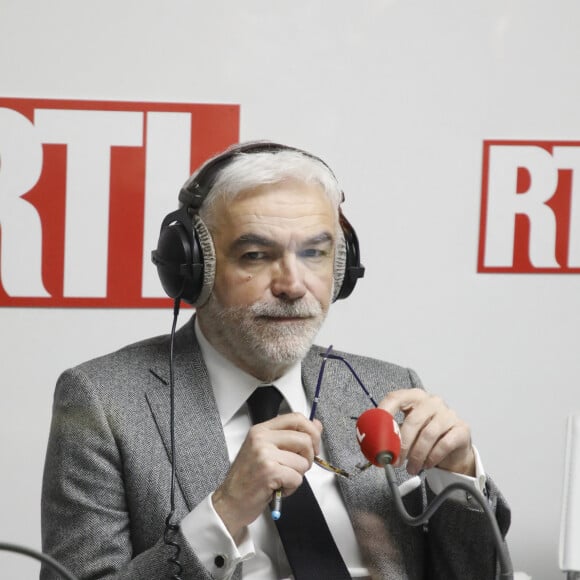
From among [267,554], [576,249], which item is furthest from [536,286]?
[267,554]

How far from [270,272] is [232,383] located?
191 mm

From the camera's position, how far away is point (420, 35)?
2.25 m

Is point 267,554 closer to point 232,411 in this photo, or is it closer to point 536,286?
→ point 232,411

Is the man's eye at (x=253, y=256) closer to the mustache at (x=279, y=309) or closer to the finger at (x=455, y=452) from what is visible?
the mustache at (x=279, y=309)

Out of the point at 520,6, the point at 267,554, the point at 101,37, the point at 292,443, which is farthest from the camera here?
the point at 520,6

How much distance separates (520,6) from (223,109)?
713 mm

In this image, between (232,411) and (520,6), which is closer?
(232,411)

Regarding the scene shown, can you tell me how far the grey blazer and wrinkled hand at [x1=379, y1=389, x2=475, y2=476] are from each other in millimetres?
131

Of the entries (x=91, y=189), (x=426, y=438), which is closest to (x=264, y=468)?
(x=426, y=438)

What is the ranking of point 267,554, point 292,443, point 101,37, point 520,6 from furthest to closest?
1. point 520,6
2. point 101,37
3. point 267,554
4. point 292,443

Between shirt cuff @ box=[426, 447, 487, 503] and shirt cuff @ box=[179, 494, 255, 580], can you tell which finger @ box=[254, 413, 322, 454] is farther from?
shirt cuff @ box=[426, 447, 487, 503]

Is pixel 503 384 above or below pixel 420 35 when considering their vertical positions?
below

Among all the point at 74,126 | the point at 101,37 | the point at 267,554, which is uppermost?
the point at 101,37

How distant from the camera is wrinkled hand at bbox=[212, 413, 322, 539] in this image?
132cm
